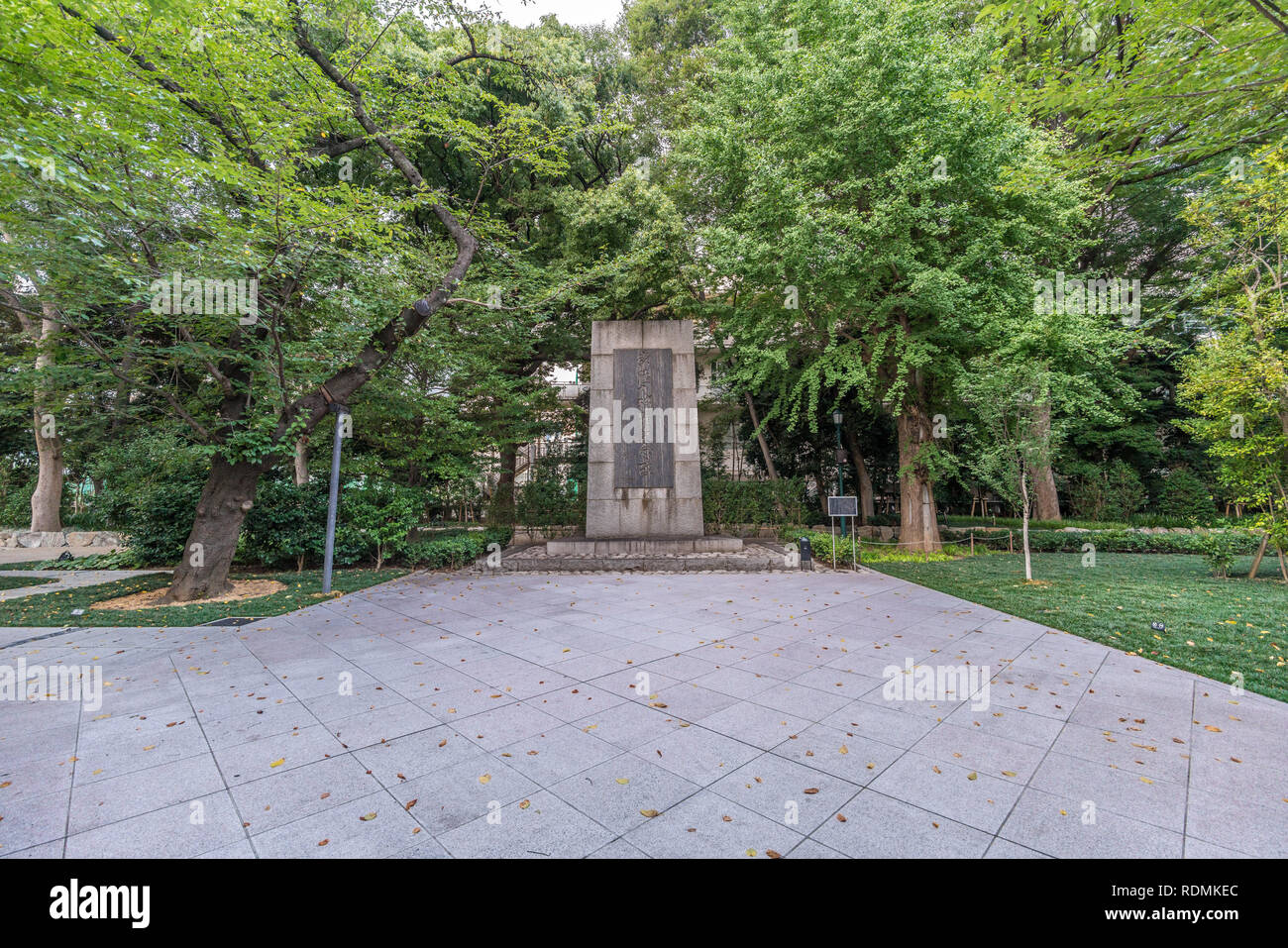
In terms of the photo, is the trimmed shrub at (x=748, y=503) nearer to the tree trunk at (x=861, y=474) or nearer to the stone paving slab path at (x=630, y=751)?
the tree trunk at (x=861, y=474)

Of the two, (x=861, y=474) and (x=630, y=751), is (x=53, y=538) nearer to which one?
(x=630, y=751)

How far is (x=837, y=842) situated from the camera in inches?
92.8

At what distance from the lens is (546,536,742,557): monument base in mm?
11391

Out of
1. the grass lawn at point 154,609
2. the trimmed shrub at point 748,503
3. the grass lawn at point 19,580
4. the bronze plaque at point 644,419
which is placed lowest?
the grass lawn at point 19,580

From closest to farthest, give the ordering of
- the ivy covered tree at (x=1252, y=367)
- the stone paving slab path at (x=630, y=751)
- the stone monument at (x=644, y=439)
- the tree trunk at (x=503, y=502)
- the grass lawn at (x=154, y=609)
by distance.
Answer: the stone paving slab path at (x=630, y=751) < the grass lawn at (x=154, y=609) < the ivy covered tree at (x=1252, y=367) < the stone monument at (x=644, y=439) < the tree trunk at (x=503, y=502)

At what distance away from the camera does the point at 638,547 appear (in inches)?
451

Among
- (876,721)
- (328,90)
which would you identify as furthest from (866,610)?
(328,90)

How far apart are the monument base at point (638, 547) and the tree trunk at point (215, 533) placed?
5620 mm

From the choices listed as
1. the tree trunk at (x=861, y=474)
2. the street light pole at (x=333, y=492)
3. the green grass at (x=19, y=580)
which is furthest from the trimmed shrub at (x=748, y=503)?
the green grass at (x=19, y=580)

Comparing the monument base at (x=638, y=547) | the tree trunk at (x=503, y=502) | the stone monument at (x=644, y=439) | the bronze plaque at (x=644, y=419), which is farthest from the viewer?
the tree trunk at (x=503, y=502)

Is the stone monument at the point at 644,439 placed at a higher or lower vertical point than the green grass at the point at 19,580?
higher

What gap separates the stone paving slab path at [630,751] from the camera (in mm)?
2408

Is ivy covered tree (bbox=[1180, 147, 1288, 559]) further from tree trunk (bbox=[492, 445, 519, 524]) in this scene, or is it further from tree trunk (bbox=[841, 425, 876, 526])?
tree trunk (bbox=[492, 445, 519, 524])

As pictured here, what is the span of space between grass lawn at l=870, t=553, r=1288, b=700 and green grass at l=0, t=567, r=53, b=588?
16766 mm
